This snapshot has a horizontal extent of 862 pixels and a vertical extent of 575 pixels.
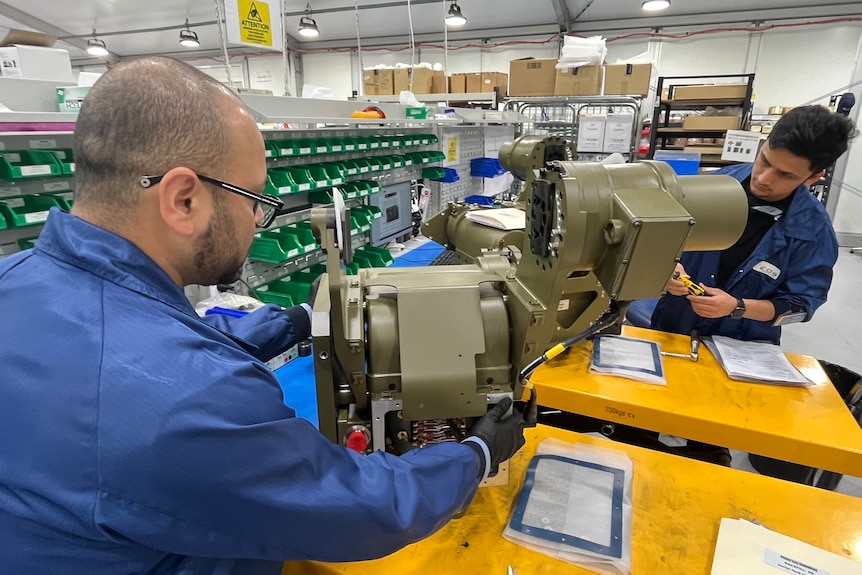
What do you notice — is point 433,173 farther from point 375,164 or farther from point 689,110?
point 689,110

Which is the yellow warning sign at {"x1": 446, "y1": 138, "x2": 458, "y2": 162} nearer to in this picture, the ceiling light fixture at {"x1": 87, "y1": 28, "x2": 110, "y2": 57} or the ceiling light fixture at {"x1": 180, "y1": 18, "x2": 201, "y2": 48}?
the ceiling light fixture at {"x1": 180, "y1": 18, "x2": 201, "y2": 48}

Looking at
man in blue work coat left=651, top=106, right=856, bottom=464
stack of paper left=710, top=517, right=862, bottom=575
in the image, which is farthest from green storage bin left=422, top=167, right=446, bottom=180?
stack of paper left=710, top=517, right=862, bottom=575

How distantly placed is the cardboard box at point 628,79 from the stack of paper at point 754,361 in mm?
4163

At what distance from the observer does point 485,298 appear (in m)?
0.94

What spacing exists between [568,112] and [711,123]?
5.47 ft

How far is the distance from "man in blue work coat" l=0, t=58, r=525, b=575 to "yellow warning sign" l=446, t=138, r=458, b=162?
10.1 ft

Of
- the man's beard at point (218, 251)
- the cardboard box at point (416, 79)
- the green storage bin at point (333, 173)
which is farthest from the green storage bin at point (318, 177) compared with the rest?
the cardboard box at point (416, 79)

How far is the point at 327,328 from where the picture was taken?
0.81m

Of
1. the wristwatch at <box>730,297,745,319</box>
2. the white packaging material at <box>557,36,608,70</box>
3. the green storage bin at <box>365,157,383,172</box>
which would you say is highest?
the white packaging material at <box>557,36,608,70</box>

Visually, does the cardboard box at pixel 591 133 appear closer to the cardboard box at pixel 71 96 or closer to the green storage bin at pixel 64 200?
the cardboard box at pixel 71 96

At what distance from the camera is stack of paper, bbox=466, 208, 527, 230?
69.6 inches

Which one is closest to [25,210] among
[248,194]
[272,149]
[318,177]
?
[272,149]

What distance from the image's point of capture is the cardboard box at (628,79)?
16.3 feet

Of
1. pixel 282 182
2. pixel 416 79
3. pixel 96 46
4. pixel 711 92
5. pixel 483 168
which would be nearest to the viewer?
pixel 282 182
